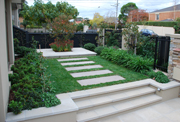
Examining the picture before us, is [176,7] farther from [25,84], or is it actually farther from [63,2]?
[25,84]

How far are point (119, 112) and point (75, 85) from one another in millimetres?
1503

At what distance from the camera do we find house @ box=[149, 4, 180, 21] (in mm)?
36406

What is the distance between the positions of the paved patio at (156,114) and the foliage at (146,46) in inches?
134

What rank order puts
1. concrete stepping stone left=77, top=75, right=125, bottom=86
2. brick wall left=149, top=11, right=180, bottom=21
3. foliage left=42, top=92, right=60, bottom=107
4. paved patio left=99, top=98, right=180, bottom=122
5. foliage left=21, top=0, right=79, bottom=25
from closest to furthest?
foliage left=42, top=92, right=60, bottom=107, paved patio left=99, top=98, right=180, bottom=122, concrete stepping stone left=77, top=75, right=125, bottom=86, foliage left=21, top=0, right=79, bottom=25, brick wall left=149, top=11, right=180, bottom=21

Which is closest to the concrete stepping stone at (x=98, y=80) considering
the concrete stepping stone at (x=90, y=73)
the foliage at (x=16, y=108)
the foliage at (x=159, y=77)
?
the concrete stepping stone at (x=90, y=73)

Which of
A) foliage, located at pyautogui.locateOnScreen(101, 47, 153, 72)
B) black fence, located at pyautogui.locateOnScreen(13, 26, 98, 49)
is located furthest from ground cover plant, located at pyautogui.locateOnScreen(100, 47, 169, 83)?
black fence, located at pyautogui.locateOnScreen(13, 26, 98, 49)

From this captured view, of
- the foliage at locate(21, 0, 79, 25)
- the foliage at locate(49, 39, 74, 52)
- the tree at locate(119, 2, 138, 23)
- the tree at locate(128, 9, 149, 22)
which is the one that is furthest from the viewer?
the tree at locate(119, 2, 138, 23)

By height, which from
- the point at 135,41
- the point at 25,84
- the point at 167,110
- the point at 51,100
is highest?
the point at 135,41

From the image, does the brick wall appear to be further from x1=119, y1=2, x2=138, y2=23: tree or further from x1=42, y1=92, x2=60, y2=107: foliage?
x1=42, y1=92, x2=60, y2=107: foliage

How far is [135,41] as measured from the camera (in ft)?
27.6

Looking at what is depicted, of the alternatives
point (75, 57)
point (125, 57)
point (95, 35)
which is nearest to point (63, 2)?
point (95, 35)

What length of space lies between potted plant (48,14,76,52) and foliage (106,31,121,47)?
2.35 metres

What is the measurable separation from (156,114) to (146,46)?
433cm

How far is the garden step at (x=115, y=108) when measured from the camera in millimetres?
3950
